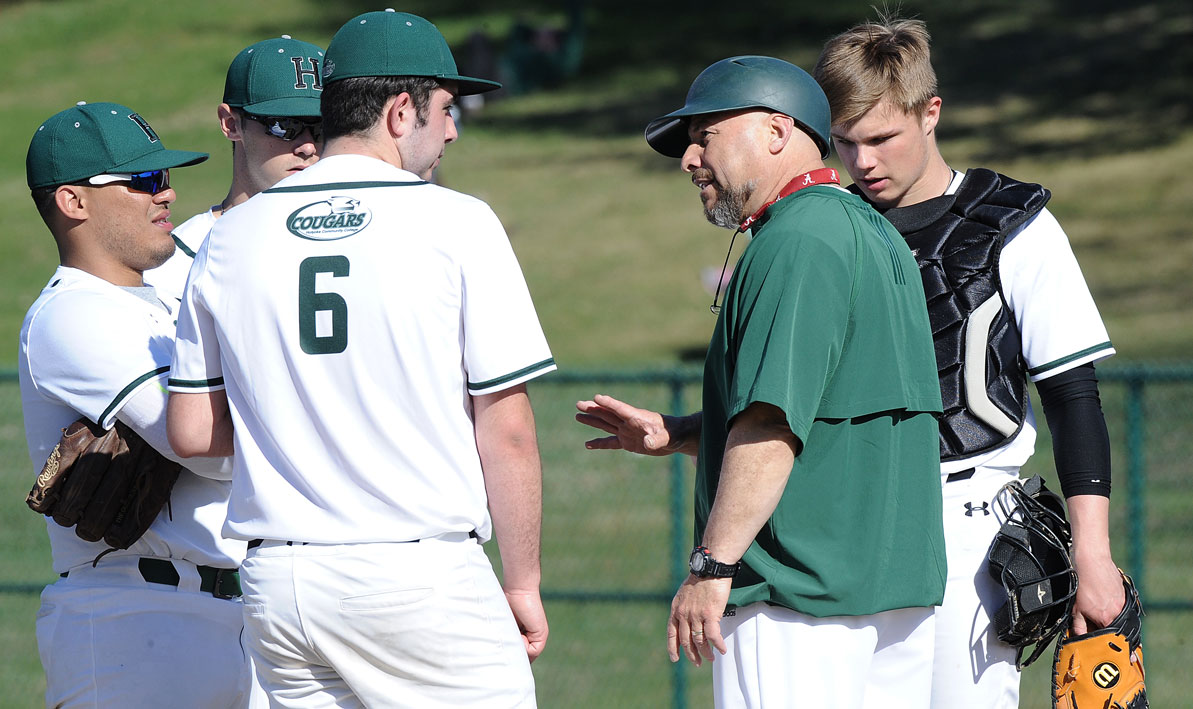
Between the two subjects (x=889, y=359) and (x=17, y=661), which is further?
(x=17, y=661)

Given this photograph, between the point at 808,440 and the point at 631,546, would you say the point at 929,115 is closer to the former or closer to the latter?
the point at 808,440

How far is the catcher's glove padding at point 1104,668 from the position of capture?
346 cm

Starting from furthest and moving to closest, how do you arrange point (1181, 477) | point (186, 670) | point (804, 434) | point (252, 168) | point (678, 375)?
point (1181, 477)
point (678, 375)
point (252, 168)
point (186, 670)
point (804, 434)

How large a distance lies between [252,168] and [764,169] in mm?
1737

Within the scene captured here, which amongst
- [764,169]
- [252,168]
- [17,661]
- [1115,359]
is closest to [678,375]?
[252,168]

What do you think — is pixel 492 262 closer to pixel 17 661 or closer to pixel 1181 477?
pixel 17 661

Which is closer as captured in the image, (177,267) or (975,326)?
(975,326)

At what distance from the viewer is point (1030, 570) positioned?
11.2ft

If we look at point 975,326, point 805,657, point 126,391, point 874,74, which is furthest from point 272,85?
point 805,657

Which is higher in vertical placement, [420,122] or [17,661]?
[420,122]

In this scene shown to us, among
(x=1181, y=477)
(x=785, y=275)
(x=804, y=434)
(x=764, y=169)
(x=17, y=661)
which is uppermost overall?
(x=764, y=169)

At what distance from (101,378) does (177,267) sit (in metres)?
0.78

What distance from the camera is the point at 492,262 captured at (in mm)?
2975

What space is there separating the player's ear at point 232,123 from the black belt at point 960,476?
93.1 inches
